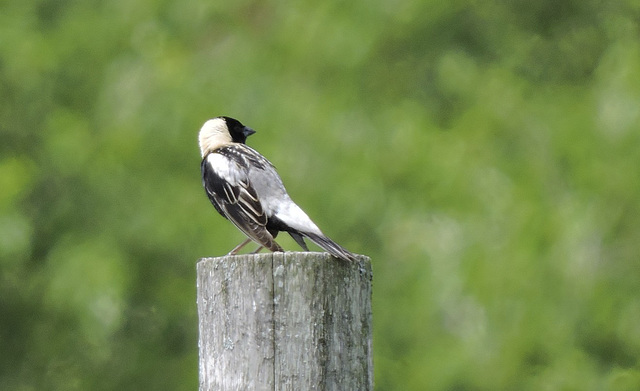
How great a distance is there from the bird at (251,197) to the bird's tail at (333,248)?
10.7 inches

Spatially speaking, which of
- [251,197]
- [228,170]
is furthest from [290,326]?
[228,170]

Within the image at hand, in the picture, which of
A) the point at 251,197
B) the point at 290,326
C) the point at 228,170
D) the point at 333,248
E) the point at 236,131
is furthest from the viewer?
the point at 236,131

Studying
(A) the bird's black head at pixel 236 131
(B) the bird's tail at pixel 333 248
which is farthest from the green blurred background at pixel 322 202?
(B) the bird's tail at pixel 333 248

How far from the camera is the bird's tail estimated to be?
2754 mm

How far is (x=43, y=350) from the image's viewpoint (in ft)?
26.0

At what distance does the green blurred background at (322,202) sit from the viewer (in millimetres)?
7000

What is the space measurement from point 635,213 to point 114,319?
13.3ft

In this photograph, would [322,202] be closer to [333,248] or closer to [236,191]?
[236,191]

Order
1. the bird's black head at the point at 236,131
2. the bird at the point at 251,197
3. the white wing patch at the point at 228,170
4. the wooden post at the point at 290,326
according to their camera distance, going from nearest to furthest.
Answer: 1. the wooden post at the point at 290,326
2. the bird at the point at 251,197
3. the white wing patch at the point at 228,170
4. the bird's black head at the point at 236,131

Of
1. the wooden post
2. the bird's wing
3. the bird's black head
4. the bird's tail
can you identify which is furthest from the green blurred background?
the wooden post

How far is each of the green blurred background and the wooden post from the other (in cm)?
409

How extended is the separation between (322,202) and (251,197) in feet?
9.97

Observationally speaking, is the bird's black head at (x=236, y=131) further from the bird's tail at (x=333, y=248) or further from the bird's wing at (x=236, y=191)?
the bird's tail at (x=333, y=248)

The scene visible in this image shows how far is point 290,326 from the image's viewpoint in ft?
8.68
